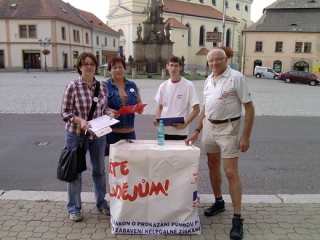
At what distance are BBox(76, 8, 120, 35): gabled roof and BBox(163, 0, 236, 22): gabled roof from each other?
11678mm

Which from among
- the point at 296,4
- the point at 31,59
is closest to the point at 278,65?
the point at 296,4

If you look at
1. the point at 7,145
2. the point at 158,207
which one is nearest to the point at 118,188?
the point at 158,207

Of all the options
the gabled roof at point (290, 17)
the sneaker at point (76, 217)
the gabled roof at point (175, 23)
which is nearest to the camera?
the sneaker at point (76, 217)

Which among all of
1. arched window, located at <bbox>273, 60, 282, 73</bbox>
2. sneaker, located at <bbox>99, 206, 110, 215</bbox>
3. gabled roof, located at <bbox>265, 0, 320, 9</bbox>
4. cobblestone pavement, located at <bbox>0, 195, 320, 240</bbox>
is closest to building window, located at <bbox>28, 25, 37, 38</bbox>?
gabled roof, located at <bbox>265, 0, 320, 9</bbox>

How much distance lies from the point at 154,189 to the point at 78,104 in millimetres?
1279

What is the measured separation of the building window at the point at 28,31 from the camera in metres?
46.1

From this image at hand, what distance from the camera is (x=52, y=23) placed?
148 feet

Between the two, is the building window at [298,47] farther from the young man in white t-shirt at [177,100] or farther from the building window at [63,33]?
the young man in white t-shirt at [177,100]

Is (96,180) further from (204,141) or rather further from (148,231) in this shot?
(204,141)

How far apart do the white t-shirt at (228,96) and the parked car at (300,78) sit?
104 ft

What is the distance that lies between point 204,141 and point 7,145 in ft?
17.1

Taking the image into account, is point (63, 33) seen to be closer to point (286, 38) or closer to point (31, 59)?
point (31, 59)

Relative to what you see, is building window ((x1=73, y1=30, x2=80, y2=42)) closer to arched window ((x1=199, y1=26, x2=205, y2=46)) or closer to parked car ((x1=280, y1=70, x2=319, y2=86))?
arched window ((x1=199, y1=26, x2=205, y2=46))

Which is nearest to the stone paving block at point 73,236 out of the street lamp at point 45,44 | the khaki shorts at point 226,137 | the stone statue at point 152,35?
the khaki shorts at point 226,137
